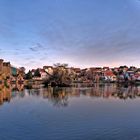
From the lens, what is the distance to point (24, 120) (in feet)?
45.6

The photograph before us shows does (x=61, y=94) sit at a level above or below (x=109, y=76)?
below

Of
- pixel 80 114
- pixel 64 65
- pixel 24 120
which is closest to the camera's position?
pixel 24 120

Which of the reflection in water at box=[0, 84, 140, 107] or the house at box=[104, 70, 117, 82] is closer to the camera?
the reflection in water at box=[0, 84, 140, 107]

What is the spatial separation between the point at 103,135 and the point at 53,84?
4623cm

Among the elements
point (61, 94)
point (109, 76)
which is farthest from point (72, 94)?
point (109, 76)

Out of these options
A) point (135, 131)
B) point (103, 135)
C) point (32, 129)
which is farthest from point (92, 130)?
point (32, 129)

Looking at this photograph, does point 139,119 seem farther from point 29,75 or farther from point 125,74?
point 125,74

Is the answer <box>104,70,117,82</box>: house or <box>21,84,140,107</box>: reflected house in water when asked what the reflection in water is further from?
<box>104,70,117,82</box>: house

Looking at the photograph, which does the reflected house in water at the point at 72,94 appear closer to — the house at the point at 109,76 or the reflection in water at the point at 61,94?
the reflection in water at the point at 61,94

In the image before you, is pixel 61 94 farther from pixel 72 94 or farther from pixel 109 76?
pixel 109 76

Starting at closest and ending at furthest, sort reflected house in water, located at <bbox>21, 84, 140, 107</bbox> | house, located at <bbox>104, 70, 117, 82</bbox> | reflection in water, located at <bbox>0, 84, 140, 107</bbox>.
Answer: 1. reflected house in water, located at <bbox>21, 84, 140, 107</bbox>
2. reflection in water, located at <bbox>0, 84, 140, 107</bbox>
3. house, located at <bbox>104, 70, 117, 82</bbox>

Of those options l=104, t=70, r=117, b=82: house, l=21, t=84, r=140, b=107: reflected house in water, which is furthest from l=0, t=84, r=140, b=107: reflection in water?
l=104, t=70, r=117, b=82: house

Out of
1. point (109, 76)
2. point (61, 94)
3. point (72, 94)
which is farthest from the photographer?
point (109, 76)

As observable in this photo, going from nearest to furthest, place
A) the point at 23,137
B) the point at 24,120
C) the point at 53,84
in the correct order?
the point at 23,137, the point at 24,120, the point at 53,84
